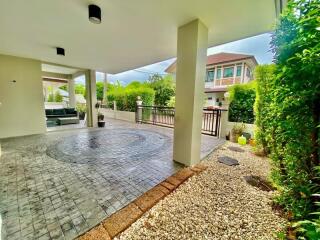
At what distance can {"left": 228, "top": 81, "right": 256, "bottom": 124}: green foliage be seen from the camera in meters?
4.71

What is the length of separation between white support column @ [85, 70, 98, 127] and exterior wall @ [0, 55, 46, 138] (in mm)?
1741

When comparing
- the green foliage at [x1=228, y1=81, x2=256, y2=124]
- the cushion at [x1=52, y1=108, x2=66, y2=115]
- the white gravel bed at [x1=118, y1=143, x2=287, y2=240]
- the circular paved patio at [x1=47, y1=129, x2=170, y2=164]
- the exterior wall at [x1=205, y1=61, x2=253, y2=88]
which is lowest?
the white gravel bed at [x1=118, y1=143, x2=287, y2=240]

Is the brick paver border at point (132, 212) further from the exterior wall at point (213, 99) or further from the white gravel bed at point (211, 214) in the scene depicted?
the exterior wall at point (213, 99)

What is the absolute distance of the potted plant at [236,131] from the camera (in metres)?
4.59

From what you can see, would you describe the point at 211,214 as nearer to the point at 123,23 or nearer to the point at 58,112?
the point at 123,23

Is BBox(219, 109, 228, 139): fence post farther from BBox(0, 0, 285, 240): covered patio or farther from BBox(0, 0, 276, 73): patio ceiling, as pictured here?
BBox(0, 0, 276, 73): patio ceiling

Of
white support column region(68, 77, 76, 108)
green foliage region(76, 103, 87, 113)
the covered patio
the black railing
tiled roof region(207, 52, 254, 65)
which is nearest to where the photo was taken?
the covered patio

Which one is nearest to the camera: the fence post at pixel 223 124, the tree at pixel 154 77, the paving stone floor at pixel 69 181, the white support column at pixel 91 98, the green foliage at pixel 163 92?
the paving stone floor at pixel 69 181

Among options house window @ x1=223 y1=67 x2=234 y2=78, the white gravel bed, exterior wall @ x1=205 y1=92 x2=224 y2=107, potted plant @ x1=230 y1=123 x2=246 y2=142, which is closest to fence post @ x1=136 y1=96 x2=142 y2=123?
potted plant @ x1=230 y1=123 x2=246 y2=142

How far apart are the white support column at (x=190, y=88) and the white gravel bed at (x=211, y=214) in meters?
0.62

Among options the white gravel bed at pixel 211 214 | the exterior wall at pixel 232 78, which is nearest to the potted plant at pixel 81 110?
the white gravel bed at pixel 211 214

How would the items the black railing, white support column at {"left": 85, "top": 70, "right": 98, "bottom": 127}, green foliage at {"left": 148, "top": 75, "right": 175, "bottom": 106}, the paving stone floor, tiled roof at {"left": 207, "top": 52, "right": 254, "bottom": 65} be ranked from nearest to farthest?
the paving stone floor
the black railing
white support column at {"left": 85, "top": 70, "right": 98, "bottom": 127}
tiled roof at {"left": 207, "top": 52, "right": 254, "bottom": 65}
green foliage at {"left": 148, "top": 75, "right": 175, "bottom": 106}

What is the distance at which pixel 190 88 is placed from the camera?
8.66 ft

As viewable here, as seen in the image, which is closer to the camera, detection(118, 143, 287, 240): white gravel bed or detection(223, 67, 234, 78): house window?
detection(118, 143, 287, 240): white gravel bed
